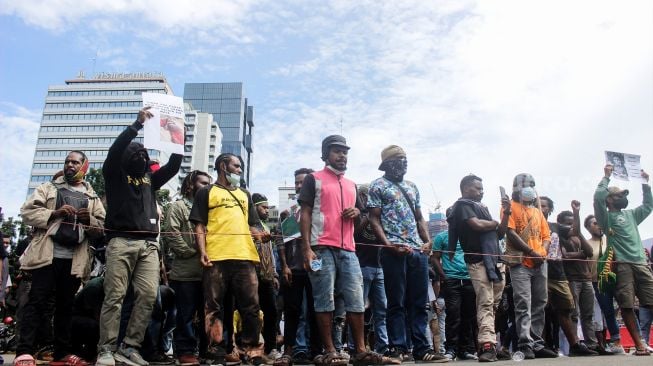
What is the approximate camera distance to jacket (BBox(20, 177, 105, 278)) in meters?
5.00

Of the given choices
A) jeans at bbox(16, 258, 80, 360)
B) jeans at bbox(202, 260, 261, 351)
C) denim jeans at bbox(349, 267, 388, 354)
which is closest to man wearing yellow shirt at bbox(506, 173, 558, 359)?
denim jeans at bbox(349, 267, 388, 354)

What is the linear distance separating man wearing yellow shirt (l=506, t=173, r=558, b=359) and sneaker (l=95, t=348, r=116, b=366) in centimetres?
443

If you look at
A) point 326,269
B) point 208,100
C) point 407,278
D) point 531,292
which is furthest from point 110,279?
point 208,100

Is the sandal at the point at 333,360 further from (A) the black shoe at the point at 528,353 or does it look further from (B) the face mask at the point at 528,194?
(B) the face mask at the point at 528,194

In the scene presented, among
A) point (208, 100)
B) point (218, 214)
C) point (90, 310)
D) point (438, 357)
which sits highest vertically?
point (208, 100)

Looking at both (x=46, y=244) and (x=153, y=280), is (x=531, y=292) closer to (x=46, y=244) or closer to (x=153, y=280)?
(x=153, y=280)

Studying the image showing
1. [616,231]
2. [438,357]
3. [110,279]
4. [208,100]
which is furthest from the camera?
[208,100]

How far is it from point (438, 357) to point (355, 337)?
1.21 metres

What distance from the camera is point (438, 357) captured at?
5.59 metres

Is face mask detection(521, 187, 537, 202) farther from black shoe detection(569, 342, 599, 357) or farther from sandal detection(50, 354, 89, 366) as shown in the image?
sandal detection(50, 354, 89, 366)

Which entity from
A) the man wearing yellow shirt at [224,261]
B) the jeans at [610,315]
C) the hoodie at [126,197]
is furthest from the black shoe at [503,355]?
the hoodie at [126,197]

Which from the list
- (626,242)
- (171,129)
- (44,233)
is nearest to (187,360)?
(44,233)

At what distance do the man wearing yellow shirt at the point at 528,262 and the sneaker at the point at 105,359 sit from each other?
443cm

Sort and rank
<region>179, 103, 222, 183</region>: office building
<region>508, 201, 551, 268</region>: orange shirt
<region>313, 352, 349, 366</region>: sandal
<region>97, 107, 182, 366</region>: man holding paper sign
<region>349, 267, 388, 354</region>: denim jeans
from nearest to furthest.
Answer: <region>313, 352, 349, 366</region>: sandal → <region>97, 107, 182, 366</region>: man holding paper sign → <region>349, 267, 388, 354</region>: denim jeans → <region>508, 201, 551, 268</region>: orange shirt → <region>179, 103, 222, 183</region>: office building
